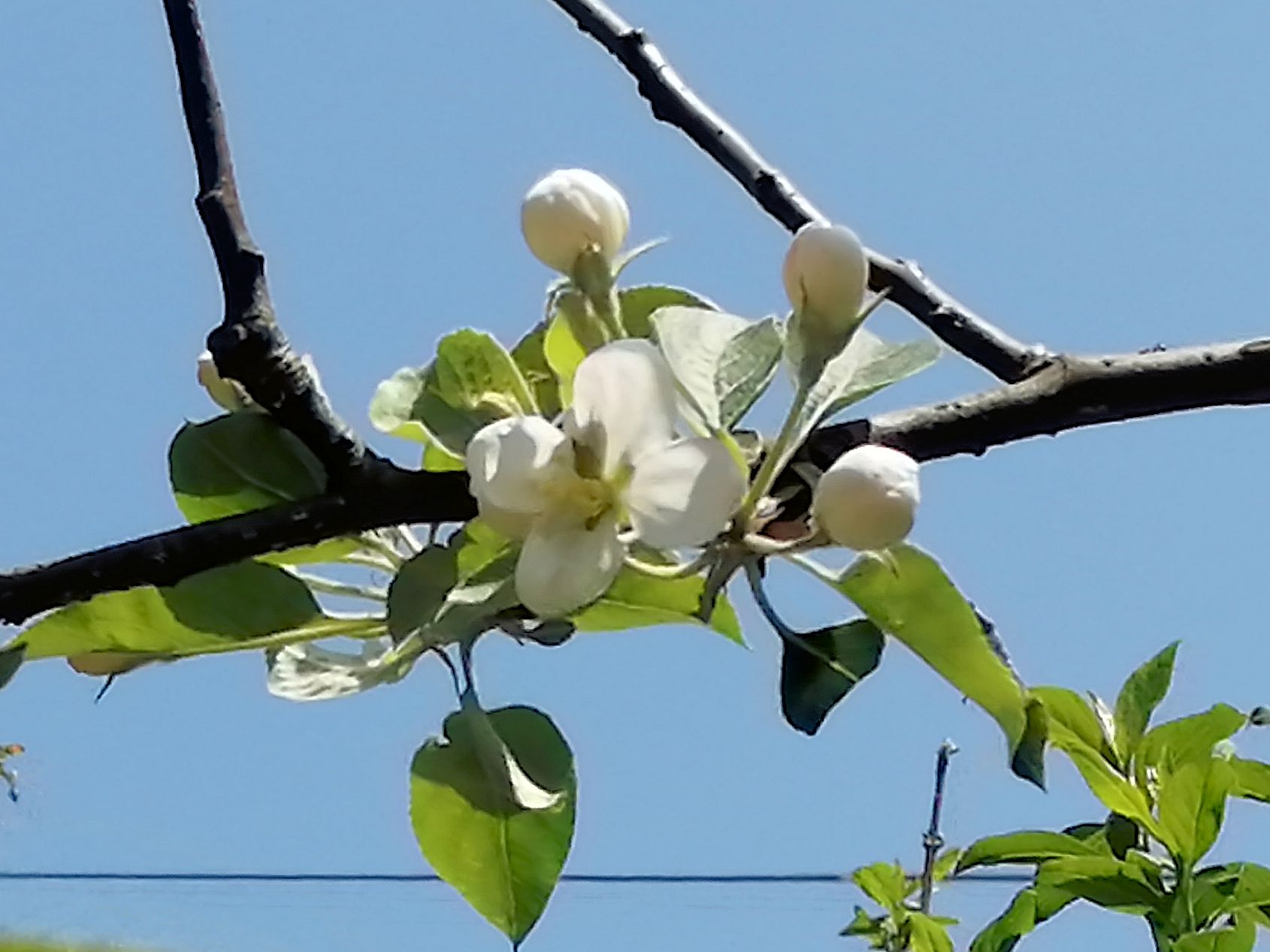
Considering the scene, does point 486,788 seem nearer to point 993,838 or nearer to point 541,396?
point 541,396

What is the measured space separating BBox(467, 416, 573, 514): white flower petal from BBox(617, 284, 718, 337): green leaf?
0.21 feet

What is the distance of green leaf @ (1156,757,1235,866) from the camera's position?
1.78 feet

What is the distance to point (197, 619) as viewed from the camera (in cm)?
30

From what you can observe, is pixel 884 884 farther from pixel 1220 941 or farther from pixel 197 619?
pixel 197 619

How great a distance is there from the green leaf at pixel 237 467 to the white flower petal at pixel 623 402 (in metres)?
0.04

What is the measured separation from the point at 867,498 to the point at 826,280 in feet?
0.17

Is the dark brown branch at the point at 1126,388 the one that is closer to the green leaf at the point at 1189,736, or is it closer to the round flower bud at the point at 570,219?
the round flower bud at the point at 570,219

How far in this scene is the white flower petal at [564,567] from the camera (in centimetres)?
25

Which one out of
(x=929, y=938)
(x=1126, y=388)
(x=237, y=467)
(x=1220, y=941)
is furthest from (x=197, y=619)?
(x=929, y=938)

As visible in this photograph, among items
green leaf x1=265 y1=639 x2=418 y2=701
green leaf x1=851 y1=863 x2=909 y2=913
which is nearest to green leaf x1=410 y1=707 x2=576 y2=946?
green leaf x1=265 y1=639 x2=418 y2=701

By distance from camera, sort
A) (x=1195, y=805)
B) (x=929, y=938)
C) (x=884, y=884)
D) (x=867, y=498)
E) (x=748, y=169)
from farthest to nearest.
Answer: (x=884, y=884)
(x=929, y=938)
(x=1195, y=805)
(x=748, y=169)
(x=867, y=498)

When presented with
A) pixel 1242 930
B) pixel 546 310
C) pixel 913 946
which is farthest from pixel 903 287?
pixel 913 946

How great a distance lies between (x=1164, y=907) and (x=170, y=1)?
44 cm

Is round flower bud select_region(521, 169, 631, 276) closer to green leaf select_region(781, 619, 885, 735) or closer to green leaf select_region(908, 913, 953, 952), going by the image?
green leaf select_region(781, 619, 885, 735)
